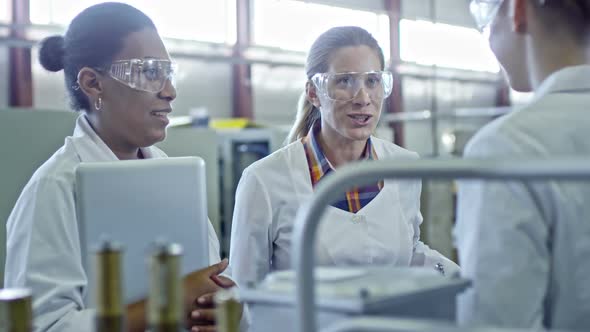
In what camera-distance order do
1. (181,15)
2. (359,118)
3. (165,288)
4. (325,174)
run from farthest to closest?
(181,15) < (359,118) < (325,174) < (165,288)

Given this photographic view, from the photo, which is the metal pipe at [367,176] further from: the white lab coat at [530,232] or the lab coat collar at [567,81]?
the lab coat collar at [567,81]

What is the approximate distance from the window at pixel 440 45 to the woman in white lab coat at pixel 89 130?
328 inches

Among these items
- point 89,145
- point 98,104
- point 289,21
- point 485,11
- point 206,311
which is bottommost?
point 206,311

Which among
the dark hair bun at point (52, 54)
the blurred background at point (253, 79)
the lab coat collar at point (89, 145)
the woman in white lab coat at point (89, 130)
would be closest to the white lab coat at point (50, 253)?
the woman in white lab coat at point (89, 130)

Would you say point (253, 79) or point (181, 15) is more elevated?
point (181, 15)

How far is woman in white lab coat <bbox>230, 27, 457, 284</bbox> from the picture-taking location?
1.92m

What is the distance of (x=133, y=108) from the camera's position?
5.67 feet

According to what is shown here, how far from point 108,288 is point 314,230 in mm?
222

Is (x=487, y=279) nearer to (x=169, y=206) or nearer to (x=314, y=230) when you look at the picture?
(x=314, y=230)

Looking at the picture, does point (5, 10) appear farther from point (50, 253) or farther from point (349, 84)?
point (50, 253)

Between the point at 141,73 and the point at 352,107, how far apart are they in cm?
68

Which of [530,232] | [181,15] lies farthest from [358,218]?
[181,15]

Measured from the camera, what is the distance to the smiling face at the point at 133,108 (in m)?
1.72

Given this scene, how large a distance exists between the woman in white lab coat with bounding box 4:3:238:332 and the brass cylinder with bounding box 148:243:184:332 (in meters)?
0.67
